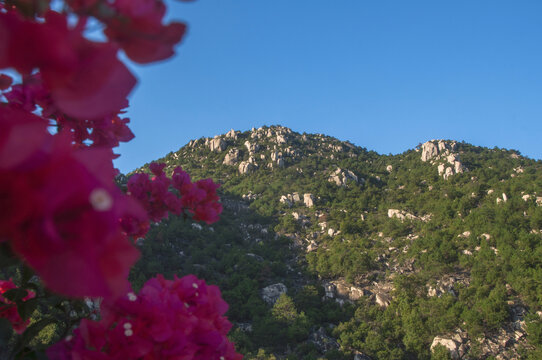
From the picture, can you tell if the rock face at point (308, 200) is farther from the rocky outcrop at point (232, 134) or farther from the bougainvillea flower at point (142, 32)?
the bougainvillea flower at point (142, 32)

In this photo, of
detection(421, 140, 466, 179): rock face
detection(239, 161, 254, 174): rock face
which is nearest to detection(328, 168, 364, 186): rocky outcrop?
detection(421, 140, 466, 179): rock face

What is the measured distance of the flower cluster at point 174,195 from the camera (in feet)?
5.04

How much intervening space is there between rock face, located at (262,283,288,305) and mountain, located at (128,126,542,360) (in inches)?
2.8

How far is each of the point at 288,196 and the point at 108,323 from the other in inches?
1391

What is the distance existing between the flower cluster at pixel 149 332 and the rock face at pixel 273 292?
2139cm

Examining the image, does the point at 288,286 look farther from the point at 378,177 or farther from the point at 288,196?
the point at 378,177

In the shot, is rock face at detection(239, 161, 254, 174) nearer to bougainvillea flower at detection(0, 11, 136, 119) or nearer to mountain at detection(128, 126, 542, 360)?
mountain at detection(128, 126, 542, 360)

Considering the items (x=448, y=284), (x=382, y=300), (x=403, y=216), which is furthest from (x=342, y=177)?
(x=382, y=300)

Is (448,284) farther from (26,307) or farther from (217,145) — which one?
(217,145)

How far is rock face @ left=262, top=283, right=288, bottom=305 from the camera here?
2158 cm

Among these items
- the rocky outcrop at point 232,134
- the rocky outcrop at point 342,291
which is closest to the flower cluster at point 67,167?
the rocky outcrop at point 342,291

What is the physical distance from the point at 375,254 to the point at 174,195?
81.5 feet

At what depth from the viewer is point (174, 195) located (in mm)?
1572

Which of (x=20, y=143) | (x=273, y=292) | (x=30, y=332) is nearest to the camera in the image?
(x=20, y=143)
